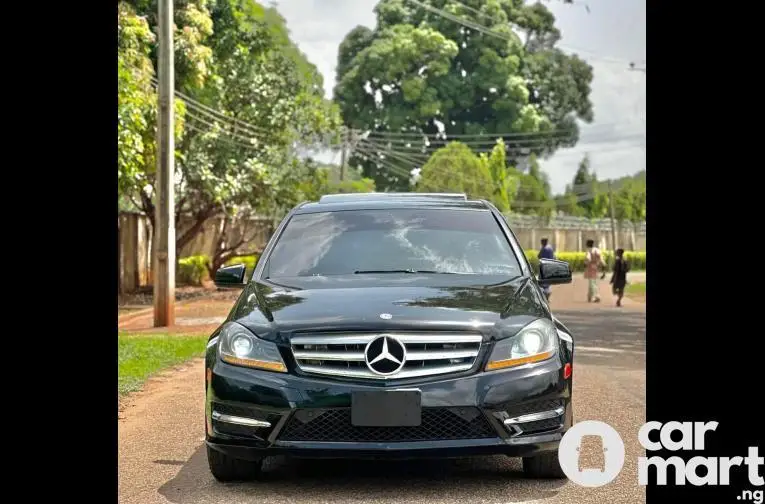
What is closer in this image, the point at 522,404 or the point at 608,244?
the point at 522,404

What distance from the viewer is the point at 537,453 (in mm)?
6320

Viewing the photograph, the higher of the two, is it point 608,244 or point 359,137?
point 359,137

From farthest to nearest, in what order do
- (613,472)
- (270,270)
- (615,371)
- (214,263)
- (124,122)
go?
(214,263) → (124,122) → (615,371) → (270,270) → (613,472)

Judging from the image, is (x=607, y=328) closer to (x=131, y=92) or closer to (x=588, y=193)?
(x=131, y=92)

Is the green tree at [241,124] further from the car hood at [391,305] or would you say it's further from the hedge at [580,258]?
the hedge at [580,258]

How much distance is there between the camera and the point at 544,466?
21.7 feet

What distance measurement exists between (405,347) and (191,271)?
29.6 metres

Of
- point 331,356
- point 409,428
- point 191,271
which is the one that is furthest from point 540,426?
point 191,271

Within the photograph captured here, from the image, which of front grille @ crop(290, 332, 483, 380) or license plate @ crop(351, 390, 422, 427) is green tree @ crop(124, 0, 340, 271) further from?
license plate @ crop(351, 390, 422, 427)

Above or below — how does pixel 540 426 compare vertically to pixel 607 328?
above

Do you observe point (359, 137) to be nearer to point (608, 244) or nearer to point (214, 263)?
point (608, 244)

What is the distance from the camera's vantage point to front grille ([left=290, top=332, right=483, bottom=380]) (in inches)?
244

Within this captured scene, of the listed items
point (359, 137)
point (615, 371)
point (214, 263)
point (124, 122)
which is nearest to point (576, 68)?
point (359, 137)
